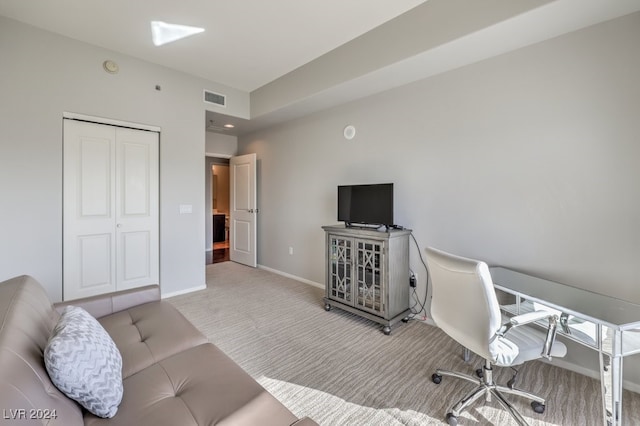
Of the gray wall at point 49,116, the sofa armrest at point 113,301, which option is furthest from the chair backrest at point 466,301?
the gray wall at point 49,116

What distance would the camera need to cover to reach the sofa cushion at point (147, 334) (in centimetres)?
148

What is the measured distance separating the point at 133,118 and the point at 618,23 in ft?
15.0

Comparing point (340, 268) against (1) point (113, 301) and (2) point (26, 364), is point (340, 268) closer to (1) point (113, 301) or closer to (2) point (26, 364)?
(1) point (113, 301)

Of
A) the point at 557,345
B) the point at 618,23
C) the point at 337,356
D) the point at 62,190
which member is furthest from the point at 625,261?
the point at 62,190

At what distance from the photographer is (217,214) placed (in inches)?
313

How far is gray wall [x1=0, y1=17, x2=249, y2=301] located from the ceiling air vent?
36 cm

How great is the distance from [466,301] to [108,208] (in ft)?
12.4

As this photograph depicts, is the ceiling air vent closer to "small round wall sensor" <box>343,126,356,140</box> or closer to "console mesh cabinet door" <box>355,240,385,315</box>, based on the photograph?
"small round wall sensor" <box>343,126,356,140</box>

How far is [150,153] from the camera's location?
356 cm

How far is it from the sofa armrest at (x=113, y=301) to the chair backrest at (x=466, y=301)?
6.97 ft

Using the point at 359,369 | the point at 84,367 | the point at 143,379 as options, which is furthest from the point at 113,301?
the point at 359,369

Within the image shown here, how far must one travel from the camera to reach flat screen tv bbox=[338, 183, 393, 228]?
3004 millimetres

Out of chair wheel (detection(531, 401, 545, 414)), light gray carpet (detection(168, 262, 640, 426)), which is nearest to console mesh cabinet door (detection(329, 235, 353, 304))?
light gray carpet (detection(168, 262, 640, 426))

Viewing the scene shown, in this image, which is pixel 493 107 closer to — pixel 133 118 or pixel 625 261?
pixel 625 261
